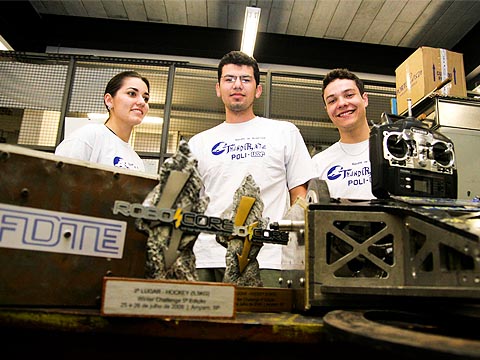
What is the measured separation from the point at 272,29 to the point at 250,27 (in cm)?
61

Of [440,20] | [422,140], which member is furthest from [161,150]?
[440,20]

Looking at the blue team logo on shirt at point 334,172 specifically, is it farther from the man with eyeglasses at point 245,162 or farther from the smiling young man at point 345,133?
the man with eyeglasses at point 245,162

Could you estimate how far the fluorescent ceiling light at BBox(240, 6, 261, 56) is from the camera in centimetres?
313

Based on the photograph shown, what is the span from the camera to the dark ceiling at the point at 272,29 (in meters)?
3.43

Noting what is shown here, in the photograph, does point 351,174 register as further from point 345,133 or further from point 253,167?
point 253,167

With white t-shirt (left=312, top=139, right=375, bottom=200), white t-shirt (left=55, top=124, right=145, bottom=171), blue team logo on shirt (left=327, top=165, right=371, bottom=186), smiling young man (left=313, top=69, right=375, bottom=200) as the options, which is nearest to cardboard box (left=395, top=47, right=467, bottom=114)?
smiling young man (left=313, top=69, right=375, bottom=200)

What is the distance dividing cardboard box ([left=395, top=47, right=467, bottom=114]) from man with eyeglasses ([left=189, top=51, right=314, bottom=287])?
160 cm

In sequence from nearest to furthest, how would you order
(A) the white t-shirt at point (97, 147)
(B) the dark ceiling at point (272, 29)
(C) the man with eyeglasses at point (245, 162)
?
(C) the man with eyeglasses at point (245, 162)
(A) the white t-shirt at point (97, 147)
(B) the dark ceiling at point (272, 29)

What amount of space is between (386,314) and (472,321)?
12 centimetres

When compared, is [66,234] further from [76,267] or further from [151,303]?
[151,303]

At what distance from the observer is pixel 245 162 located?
144 centimetres

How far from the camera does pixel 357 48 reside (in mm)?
3965

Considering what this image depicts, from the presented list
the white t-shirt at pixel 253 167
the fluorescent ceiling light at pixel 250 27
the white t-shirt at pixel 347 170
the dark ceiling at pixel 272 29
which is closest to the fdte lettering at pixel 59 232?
the white t-shirt at pixel 253 167

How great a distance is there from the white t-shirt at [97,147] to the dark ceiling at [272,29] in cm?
233
